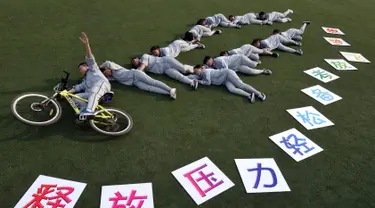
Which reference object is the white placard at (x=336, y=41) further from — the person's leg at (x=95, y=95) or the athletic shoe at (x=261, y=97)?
the person's leg at (x=95, y=95)

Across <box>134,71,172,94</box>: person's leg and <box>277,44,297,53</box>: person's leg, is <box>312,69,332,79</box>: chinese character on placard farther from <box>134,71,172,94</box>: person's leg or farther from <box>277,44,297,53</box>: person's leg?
<box>134,71,172,94</box>: person's leg

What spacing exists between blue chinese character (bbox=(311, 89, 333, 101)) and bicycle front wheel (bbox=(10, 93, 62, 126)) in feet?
15.2

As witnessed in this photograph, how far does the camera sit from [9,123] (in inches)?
163

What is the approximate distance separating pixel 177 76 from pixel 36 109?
103 inches

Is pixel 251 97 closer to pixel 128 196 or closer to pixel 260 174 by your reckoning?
pixel 260 174

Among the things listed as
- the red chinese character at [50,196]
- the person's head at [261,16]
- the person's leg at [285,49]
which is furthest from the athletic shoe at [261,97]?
the person's head at [261,16]

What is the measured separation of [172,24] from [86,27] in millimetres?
2356

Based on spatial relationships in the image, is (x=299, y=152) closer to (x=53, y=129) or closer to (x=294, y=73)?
(x=294, y=73)

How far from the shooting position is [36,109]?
3924 mm

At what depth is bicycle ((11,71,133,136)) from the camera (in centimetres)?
394

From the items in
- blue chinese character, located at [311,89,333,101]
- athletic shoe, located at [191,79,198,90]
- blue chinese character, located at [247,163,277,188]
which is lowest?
blue chinese character, located at [247,163,277,188]

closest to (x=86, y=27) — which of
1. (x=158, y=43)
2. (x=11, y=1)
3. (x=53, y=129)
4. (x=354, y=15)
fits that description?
(x=158, y=43)

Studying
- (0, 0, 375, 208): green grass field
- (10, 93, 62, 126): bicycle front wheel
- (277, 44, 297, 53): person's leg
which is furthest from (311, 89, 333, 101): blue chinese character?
(10, 93, 62, 126): bicycle front wheel

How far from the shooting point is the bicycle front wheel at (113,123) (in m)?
4.05
